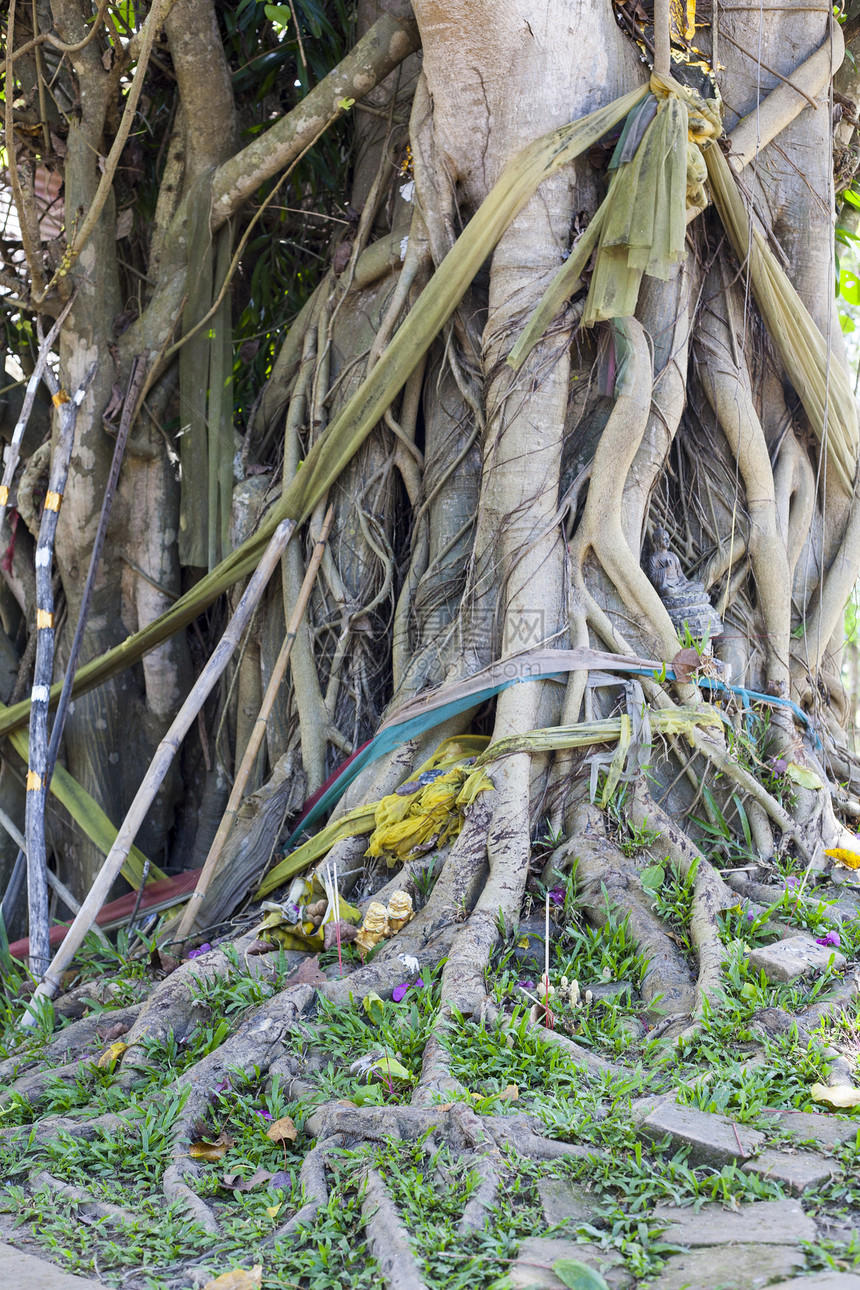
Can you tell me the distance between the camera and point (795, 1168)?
174 cm

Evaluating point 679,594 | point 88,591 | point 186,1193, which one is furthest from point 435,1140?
point 88,591

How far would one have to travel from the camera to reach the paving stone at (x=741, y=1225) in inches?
62.1

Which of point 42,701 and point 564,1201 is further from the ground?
point 42,701

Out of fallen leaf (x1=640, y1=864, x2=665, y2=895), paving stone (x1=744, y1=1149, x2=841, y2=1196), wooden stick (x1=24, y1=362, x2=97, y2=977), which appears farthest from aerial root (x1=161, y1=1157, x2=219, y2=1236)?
wooden stick (x1=24, y1=362, x2=97, y2=977)

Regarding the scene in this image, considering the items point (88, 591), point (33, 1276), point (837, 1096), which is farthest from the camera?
point (88, 591)

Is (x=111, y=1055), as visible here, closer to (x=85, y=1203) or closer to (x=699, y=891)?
(x=85, y=1203)

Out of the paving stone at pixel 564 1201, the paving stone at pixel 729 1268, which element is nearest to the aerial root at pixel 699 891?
the paving stone at pixel 564 1201

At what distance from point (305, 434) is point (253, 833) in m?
1.56

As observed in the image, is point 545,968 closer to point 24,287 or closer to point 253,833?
point 253,833

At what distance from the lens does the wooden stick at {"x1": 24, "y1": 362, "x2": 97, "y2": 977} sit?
332cm

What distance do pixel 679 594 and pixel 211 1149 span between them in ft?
6.86

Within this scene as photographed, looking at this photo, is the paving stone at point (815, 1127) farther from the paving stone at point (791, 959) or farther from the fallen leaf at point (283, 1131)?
the fallen leaf at point (283, 1131)

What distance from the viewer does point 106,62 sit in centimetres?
416

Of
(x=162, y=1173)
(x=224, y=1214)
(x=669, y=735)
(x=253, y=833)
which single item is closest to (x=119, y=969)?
(x=253, y=833)
